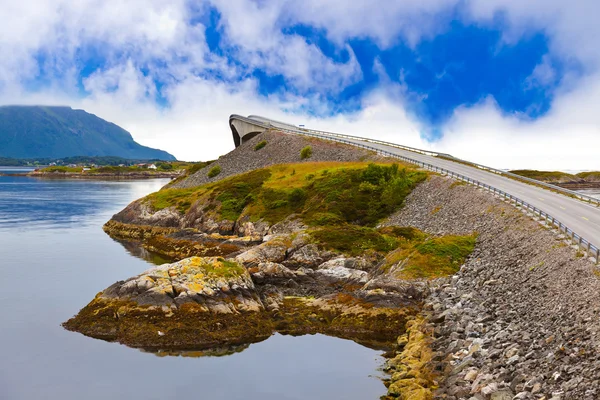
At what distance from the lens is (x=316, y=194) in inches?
2667

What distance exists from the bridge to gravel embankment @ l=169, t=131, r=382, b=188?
2.73 meters

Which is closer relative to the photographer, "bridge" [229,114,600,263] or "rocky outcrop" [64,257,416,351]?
"rocky outcrop" [64,257,416,351]

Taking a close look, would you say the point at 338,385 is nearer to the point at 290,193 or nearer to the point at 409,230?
the point at 409,230

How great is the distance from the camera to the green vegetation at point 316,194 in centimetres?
6153

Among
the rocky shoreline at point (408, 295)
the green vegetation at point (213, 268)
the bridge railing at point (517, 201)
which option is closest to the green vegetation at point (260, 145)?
the bridge railing at point (517, 201)

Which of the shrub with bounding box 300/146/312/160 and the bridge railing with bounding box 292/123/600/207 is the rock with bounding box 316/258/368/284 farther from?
the shrub with bounding box 300/146/312/160

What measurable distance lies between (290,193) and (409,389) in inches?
1899

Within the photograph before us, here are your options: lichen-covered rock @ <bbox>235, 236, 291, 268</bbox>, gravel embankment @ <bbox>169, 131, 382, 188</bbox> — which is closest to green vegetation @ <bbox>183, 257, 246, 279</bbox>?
lichen-covered rock @ <bbox>235, 236, 291, 268</bbox>

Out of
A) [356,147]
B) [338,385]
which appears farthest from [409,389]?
[356,147]

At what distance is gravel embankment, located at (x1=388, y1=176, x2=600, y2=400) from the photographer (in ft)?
59.7

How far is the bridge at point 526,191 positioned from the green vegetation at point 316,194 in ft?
26.9

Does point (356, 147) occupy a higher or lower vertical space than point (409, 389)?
higher

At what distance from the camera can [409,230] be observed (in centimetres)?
5116

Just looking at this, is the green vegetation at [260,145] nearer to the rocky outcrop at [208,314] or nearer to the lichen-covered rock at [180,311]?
the rocky outcrop at [208,314]
